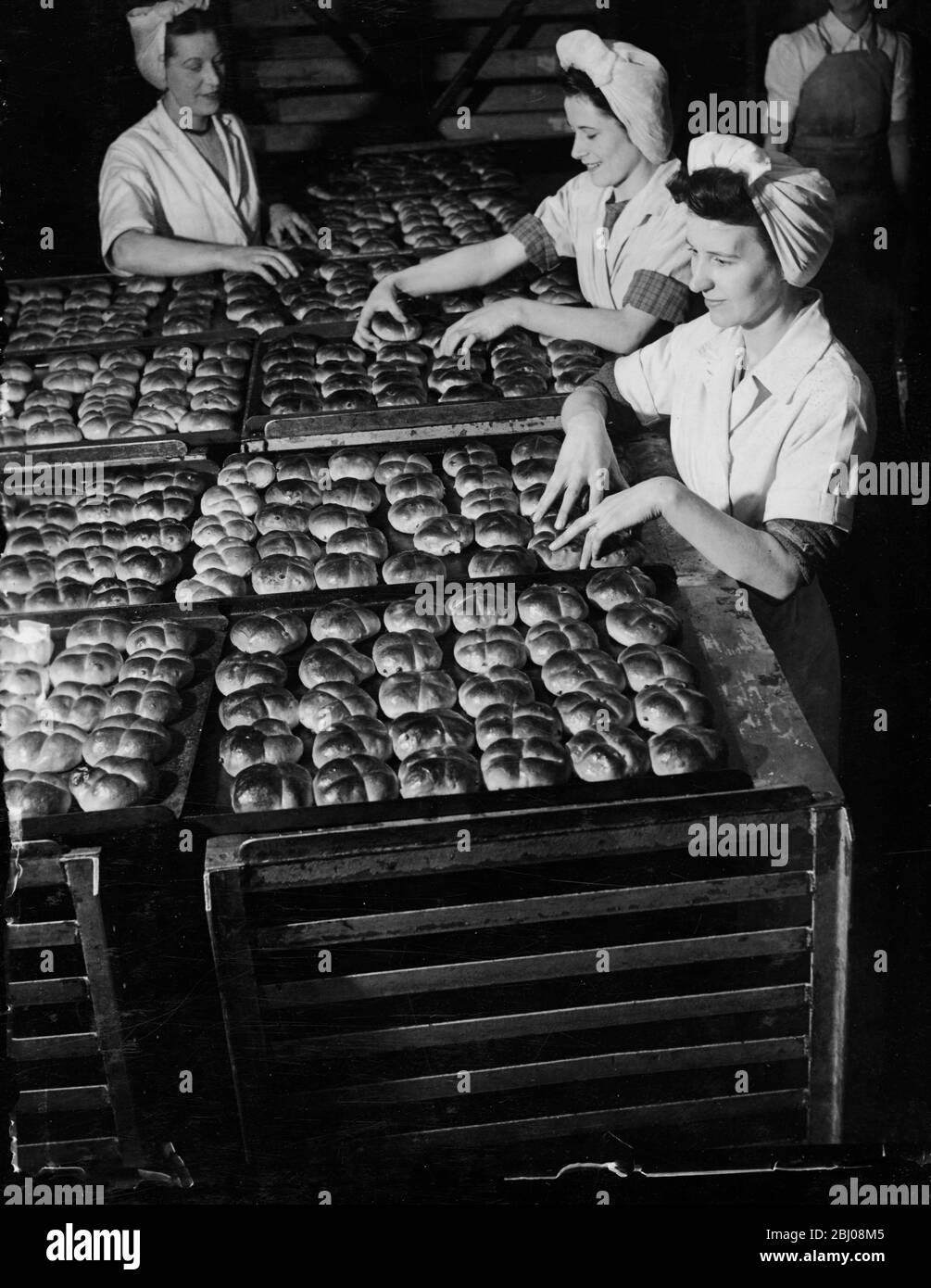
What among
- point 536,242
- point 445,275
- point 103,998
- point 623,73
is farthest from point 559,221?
point 103,998

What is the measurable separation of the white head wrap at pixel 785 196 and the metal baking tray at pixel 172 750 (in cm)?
183

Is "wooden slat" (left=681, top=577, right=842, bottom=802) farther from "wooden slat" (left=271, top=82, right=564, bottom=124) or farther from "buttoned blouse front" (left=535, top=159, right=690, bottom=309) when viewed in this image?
"wooden slat" (left=271, top=82, right=564, bottom=124)

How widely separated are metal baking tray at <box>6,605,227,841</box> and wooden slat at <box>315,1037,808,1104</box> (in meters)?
0.75

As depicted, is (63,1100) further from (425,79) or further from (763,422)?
(425,79)

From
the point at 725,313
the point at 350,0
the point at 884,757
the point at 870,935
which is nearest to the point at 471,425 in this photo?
the point at 725,313

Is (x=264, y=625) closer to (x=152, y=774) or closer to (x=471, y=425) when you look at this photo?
(x=152, y=774)

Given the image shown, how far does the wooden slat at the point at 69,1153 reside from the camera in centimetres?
257

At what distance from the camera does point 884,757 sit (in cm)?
330

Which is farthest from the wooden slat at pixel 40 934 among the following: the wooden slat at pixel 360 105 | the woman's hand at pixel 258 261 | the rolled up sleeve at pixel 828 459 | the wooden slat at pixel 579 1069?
the wooden slat at pixel 360 105

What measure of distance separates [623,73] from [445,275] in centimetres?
148

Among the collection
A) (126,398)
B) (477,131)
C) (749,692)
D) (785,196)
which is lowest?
(749,692)

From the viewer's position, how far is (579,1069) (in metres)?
2.51

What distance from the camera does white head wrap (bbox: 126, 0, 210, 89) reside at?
460cm

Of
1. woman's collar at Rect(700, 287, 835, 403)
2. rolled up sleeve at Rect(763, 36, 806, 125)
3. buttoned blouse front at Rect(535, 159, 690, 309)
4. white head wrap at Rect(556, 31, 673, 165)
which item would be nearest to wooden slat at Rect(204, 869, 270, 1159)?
woman's collar at Rect(700, 287, 835, 403)
